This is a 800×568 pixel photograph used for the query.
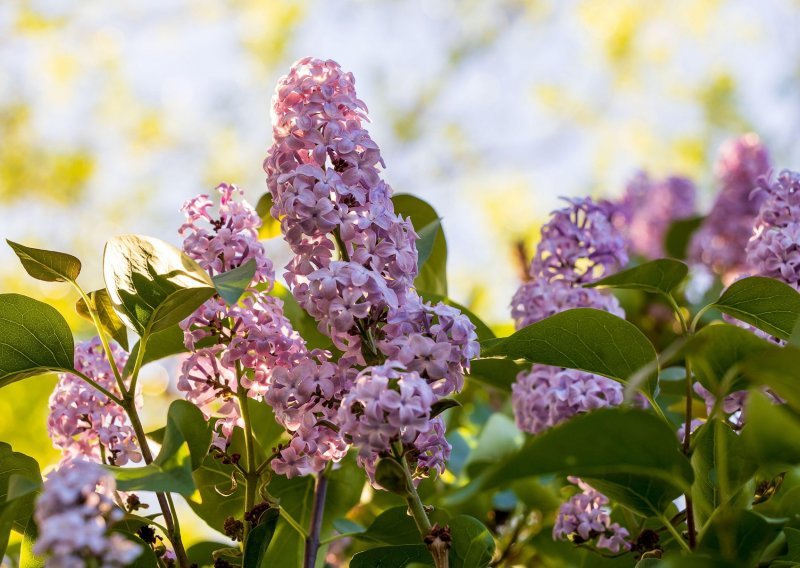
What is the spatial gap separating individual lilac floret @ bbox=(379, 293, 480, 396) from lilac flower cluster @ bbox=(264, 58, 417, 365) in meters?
0.01

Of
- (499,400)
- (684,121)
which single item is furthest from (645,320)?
(684,121)

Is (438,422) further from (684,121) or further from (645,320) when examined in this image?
(684,121)

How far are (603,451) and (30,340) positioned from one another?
0.30m

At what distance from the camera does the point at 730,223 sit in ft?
5.26

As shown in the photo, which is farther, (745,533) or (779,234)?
(779,234)

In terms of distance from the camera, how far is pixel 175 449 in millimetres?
391

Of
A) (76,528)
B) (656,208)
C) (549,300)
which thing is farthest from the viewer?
(656,208)

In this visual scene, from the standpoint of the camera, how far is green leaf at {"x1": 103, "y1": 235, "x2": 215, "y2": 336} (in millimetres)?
424

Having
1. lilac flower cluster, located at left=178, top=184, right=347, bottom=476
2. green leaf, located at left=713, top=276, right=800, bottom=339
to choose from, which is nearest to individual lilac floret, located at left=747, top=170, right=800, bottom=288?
green leaf, located at left=713, top=276, right=800, bottom=339

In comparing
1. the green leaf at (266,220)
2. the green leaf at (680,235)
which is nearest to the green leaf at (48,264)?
the green leaf at (266,220)

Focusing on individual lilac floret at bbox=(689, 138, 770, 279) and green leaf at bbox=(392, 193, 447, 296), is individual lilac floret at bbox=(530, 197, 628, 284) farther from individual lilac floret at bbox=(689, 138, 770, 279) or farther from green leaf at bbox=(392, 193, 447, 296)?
individual lilac floret at bbox=(689, 138, 770, 279)

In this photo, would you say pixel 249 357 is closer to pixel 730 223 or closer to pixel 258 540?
pixel 258 540

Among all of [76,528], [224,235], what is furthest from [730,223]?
[76,528]

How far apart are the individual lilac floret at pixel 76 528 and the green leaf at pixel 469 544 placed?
0.56ft
